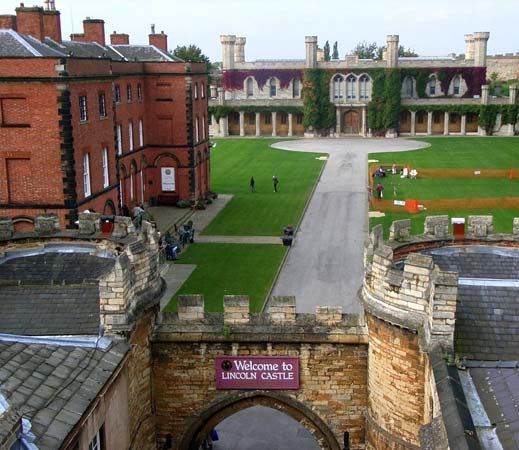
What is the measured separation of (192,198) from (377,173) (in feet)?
49.7

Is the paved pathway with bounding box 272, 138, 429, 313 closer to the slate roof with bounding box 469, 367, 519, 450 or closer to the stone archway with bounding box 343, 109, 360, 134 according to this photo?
the slate roof with bounding box 469, 367, 519, 450

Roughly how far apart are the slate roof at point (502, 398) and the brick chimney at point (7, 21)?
2480 cm

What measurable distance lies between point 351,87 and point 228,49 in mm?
15694

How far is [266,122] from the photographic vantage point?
8294cm

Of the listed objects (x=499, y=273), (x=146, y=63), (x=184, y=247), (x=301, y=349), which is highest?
(x=146, y=63)

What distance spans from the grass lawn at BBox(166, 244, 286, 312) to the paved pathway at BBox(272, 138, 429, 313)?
27.9 inches

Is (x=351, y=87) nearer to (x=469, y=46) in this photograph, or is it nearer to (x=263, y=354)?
(x=469, y=46)

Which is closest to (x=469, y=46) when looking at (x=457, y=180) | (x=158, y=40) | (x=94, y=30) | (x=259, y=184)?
(x=457, y=180)

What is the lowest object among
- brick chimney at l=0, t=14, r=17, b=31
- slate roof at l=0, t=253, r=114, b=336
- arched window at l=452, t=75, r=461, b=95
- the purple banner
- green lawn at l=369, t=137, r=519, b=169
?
green lawn at l=369, t=137, r=519, b=169

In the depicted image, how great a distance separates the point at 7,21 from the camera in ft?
94.5

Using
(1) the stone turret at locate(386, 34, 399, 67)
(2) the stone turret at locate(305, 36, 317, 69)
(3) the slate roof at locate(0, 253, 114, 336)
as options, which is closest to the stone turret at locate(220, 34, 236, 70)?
(2) the stone turret at locate(305, 36, 317, 69)

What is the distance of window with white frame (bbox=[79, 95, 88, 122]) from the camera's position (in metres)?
27.9

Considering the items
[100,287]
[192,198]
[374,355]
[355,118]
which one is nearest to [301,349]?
[374,355]

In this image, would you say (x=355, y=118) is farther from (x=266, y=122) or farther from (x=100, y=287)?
(x=100, y=287)
